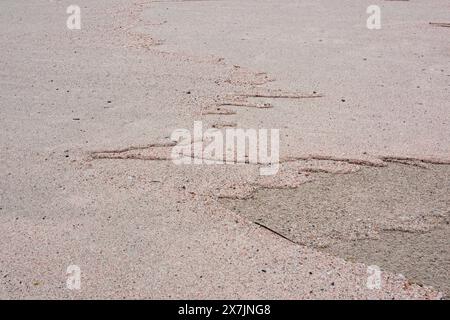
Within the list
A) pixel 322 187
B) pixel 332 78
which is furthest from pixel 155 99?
pixel 322 187

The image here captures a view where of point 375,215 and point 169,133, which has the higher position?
point 169,133

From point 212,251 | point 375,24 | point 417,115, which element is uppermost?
point 375,24

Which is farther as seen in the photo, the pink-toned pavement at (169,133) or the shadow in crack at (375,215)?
the shadow in crack at (375,215)

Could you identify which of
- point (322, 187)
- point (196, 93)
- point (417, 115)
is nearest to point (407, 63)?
point (417, 115)

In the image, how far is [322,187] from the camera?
4656 mm

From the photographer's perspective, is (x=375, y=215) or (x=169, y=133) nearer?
(x=375, y=215)

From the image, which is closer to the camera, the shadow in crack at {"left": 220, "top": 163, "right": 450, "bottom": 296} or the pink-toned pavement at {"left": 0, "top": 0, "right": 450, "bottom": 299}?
the pink-toned pavement at {"left": 0, "top": 0, "right": 450, "bottom": 299}

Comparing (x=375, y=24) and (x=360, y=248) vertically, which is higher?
(x=375, y=24)

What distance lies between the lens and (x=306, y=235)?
4.03 m

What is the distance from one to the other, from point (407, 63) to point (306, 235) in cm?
510

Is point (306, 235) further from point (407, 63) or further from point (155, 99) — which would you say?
point (407, 63)

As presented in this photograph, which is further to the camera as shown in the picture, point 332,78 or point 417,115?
point 332,78

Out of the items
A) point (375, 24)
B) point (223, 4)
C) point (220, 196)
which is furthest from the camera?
point (223, 4)

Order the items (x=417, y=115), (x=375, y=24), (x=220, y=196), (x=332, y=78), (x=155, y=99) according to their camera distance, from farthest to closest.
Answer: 1. (x=375, y=24)
2. (x=332, y=78)
3. (x=155, y=99)
4. (x=417, y=115)
5. (x=220, y=196)
